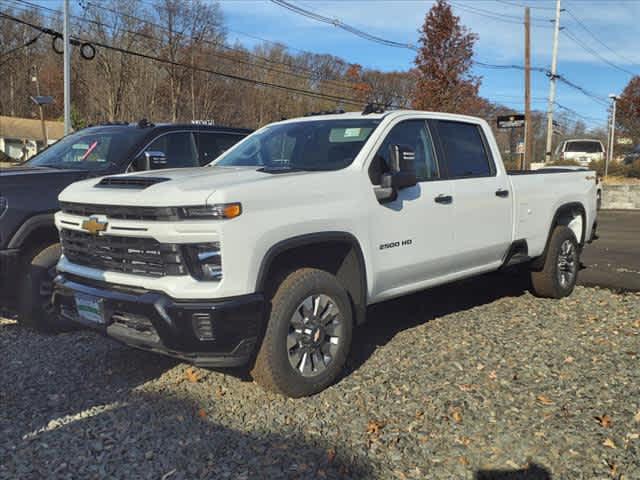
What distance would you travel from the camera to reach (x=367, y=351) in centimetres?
504

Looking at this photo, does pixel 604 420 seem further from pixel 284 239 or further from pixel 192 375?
pixel 192 375

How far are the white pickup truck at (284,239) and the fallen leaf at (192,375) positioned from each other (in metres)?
0.74

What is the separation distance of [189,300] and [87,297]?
865mm

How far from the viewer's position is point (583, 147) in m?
26.4

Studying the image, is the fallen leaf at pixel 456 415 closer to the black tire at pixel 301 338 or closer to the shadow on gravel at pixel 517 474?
the shadow on gravel at pixel 517 474

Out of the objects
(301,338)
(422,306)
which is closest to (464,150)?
(422,306)

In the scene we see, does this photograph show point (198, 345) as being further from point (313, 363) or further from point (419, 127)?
point (419, 127)

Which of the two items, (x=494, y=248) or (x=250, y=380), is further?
(x=494, y=248)

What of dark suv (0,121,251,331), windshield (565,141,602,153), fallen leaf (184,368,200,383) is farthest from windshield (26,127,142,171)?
windshield (565,141,602,153)

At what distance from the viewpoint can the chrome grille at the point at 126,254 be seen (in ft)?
11.7

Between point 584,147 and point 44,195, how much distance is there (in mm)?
25473

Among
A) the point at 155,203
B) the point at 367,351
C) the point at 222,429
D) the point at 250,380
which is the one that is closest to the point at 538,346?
the point at 367,351

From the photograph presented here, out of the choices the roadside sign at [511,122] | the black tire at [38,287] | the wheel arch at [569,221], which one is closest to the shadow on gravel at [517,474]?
the wheel arch at [569,221]

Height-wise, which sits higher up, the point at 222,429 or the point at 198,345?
the point at 198,345
